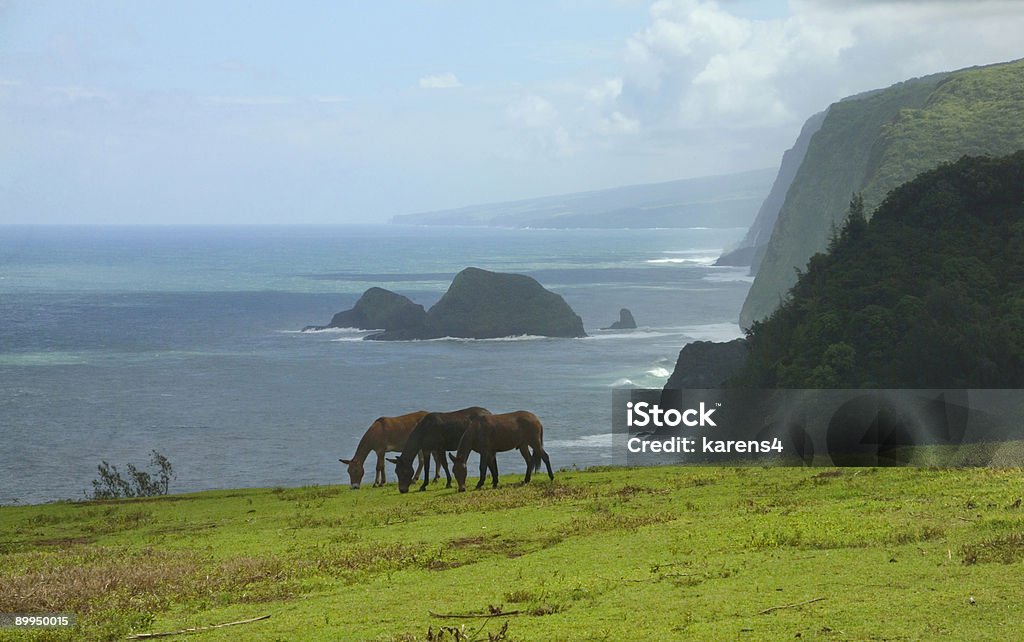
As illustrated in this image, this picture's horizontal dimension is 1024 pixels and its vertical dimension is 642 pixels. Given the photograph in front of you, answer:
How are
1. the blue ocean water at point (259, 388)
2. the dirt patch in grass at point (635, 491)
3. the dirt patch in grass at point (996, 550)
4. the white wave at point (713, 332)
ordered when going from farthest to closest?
the white wave at point (713, 332), the blue ocean water at point (259, 388), the dirt patch in grass at point (635, 491), the dirt patch in grass at point (996, 550)

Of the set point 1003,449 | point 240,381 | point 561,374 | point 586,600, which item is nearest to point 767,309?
point 561,374

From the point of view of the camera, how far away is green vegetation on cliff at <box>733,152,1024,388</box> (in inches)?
1804

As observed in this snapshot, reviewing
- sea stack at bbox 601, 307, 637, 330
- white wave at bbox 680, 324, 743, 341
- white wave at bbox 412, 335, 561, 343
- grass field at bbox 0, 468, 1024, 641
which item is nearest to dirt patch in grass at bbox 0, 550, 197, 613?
grass field at bbox 0, 468, 1024, 641

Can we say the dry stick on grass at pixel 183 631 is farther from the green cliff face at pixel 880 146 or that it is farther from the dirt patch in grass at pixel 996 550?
the green cliff face at pixel 880 146

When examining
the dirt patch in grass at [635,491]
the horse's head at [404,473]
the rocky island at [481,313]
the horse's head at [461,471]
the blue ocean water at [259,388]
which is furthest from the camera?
the rocky island at [481,313]

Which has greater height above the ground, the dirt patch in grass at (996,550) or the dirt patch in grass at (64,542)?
the dirt patch in grass at (996,550)

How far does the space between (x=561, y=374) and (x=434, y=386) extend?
15.2 m

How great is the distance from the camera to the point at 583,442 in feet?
264

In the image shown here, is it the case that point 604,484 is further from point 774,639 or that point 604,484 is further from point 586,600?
point 774,639

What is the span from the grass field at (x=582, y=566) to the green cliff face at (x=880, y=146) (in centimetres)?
7891

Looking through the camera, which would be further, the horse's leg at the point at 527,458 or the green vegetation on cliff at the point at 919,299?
the green vegetation on cliff at the point at 919,299

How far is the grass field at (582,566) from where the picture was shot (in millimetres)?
11961

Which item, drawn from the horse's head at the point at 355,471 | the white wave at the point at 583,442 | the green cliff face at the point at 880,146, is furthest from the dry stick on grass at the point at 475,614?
the green cliff face at the point at 880,146

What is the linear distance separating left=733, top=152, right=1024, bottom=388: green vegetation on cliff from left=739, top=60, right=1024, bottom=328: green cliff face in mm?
43229
